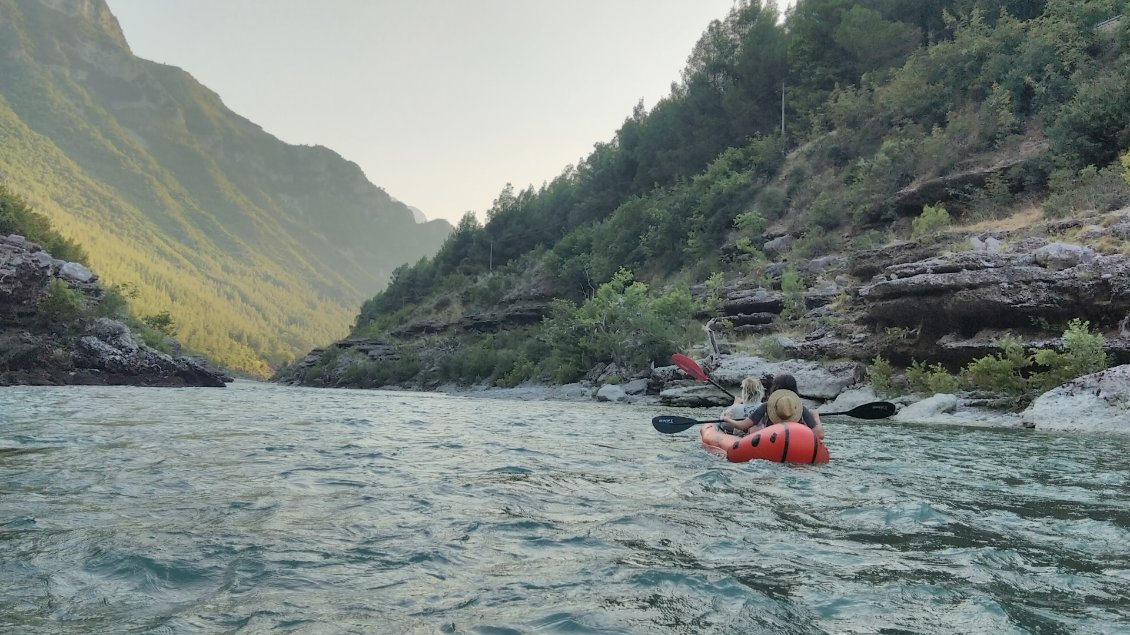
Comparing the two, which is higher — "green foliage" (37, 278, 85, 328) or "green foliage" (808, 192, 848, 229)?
"green foliage" (808, 192, 848, 229)

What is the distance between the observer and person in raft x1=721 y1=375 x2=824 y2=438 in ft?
27.1

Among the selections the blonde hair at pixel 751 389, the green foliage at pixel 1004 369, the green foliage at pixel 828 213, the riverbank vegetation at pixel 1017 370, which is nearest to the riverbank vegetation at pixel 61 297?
the blonde hair at pixel 751 389

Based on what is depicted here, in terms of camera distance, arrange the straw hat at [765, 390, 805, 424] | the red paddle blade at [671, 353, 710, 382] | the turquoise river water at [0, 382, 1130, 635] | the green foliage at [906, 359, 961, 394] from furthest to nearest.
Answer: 1. the green foliage at [906, 359, 961, 394]
2. the red paddle blade at [671, 353, 710, 382]
3. the straw hat at [765, 390, 805, 424]
4. the turquoise river water at [0, 382, 1130, 635]

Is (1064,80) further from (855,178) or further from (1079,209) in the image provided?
(1079,209)

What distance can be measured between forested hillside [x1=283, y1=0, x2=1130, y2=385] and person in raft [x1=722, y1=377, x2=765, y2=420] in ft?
44.6

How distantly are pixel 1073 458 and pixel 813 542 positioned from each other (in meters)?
5.95

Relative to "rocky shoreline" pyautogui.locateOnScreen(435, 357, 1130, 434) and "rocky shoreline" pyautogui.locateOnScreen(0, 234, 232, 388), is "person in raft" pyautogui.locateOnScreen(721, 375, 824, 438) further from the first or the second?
"rocky shoreline" pyautogui.locateOnScreen(0, 234, 232, 388)

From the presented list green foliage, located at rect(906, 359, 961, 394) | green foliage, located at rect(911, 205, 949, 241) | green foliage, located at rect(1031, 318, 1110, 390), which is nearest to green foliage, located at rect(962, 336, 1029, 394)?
green foliage, located at rect(1031, 318, 1110, 390)

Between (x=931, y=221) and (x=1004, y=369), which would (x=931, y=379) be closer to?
(x=1004, y=369)

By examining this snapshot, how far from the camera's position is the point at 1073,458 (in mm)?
7906

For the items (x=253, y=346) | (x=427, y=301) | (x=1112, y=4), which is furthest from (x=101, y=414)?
(x=253, y=346)

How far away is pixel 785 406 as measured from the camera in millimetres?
8289

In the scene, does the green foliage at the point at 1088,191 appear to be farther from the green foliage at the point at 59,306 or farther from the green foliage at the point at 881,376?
the green foliage at the point at 59,306

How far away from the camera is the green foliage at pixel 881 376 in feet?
52.8
